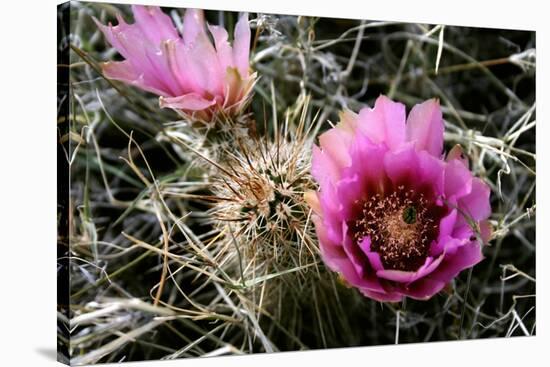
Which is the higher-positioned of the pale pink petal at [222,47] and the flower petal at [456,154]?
the pale pink petal at [222,47]

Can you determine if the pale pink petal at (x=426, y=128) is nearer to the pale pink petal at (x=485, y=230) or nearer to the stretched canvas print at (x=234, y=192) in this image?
the stretched canvas print at (x=234, y=192)

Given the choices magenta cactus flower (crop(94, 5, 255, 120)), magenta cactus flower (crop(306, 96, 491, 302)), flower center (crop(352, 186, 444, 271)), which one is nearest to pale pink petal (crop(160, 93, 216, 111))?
magenta cactus flower (crop(94, 5, 255, 120))

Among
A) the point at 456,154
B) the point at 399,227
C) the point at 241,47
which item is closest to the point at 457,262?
the point at 399,227

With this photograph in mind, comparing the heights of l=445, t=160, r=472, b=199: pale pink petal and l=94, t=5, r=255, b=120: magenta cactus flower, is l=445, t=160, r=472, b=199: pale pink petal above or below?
below

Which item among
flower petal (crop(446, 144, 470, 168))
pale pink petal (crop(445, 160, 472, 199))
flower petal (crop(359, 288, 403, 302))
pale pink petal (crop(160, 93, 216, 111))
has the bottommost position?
flower petal (crop(359, 288, 403, 302))

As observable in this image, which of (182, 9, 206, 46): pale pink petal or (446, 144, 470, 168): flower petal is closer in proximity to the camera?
(182, 9, 206, 46): pale pink petal

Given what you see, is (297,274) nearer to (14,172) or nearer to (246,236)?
(246,236)

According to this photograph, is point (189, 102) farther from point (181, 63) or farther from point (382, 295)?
point (382, 295)

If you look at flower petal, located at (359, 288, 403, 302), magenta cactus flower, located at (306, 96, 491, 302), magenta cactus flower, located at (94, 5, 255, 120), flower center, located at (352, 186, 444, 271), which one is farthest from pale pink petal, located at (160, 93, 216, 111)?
flower petal, located at (359, 288, 403, 302)

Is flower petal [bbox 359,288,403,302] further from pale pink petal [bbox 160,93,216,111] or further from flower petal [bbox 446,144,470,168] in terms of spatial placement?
pale pink petal [bbox 160,93,216,111]

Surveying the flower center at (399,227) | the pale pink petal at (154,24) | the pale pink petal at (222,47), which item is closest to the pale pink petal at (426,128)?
the flower center at (399,227)
